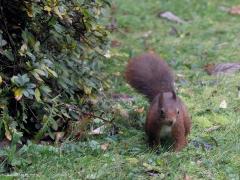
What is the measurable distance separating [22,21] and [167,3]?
5.76 meters

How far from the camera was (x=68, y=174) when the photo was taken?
4.04 metres

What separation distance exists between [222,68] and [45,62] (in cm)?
308

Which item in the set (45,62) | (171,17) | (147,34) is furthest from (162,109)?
(171,17)

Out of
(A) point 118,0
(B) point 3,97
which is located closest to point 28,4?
(B) point 3,97

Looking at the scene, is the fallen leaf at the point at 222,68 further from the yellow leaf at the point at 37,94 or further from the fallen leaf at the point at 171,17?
the yellow leaf at the point at 37,94

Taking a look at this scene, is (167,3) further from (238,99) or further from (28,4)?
(28,4)

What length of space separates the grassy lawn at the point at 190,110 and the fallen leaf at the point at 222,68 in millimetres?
133

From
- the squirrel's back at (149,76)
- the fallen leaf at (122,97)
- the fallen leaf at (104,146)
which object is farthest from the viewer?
the fallen leaf at (122,97)

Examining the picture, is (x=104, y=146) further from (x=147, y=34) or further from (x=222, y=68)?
(x=147, y=34)

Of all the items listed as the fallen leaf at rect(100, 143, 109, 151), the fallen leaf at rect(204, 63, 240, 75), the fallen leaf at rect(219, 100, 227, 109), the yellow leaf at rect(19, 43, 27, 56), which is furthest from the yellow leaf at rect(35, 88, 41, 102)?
the fallen leaf at rect(204, 63, 240, 75)

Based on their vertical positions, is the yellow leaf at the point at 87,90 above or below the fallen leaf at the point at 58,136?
above

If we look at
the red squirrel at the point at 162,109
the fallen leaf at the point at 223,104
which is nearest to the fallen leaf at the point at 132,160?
the red squirrel at the point at 162,109

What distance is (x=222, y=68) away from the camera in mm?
7066

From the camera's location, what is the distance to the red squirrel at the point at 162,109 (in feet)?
15.4
